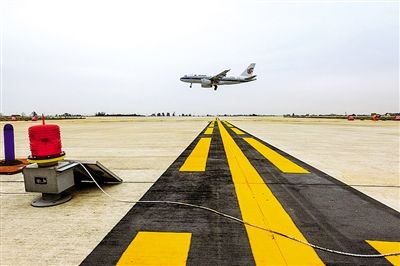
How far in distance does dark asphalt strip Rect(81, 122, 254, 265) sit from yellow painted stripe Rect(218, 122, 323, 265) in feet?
0.42

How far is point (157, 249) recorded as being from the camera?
2.73 metres

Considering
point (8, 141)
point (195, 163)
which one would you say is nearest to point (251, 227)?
point (195, 163)

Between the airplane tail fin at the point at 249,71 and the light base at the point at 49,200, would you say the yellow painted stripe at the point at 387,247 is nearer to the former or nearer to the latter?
the light base at the point at 49,200

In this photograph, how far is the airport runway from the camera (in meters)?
2.59

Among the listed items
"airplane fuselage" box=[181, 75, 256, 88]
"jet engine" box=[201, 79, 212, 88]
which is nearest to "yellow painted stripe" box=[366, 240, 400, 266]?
"jet engine" box=[201, 79, 212, 88]

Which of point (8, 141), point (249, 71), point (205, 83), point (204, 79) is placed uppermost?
point (249, 71)

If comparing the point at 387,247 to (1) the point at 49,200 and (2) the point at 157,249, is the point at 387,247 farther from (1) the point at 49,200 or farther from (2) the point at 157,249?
(1) the point at 49,200

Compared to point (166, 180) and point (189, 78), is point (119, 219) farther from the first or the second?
point (189, 78)

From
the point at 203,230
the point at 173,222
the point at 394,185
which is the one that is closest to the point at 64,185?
the point at 173,222

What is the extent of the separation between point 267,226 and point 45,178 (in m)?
3.36

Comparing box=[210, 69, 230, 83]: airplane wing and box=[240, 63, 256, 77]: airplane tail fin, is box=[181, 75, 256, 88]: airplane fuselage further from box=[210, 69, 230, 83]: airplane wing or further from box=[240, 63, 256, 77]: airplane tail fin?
box=[240, 63, 256, 77]: airplane tail fin

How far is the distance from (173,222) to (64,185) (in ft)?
6.58

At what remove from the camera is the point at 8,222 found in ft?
11.4

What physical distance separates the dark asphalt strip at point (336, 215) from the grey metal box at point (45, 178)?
11.4 feet
